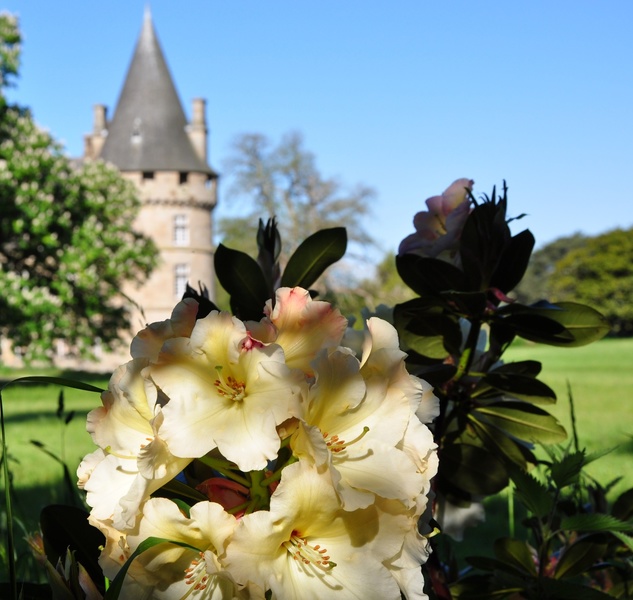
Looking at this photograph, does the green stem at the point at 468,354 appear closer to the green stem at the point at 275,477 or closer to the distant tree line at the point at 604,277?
the green stem at the point at 275,477

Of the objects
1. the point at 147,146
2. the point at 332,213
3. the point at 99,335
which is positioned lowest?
the point at 99,335

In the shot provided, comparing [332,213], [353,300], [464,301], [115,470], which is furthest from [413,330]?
[332,213]

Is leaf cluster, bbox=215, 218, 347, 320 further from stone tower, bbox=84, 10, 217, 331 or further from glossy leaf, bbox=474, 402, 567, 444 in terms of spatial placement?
stone tower, bbox=84, 10, 217, 331

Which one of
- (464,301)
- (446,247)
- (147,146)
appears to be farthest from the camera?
(147,146)

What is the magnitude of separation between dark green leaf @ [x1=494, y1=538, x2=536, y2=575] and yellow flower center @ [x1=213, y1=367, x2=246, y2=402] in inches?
27.1

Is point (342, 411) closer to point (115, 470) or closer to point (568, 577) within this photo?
point (115, 470)

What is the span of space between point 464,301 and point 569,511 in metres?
0.62

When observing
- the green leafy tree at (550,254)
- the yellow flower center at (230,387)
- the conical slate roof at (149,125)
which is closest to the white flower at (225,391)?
the yellow flower center at (230,387)

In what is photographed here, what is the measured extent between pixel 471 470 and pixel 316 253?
1.59 feet

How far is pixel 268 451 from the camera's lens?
701 millimetres

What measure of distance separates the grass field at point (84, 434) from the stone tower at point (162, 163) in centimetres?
2115

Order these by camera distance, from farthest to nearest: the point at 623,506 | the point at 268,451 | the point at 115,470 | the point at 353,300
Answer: the point at 353,300
the point at 623,506
the point at 115,470
the point at 268,451

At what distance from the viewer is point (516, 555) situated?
1.26 metres

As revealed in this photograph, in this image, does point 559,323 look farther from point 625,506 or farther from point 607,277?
point 607,277
